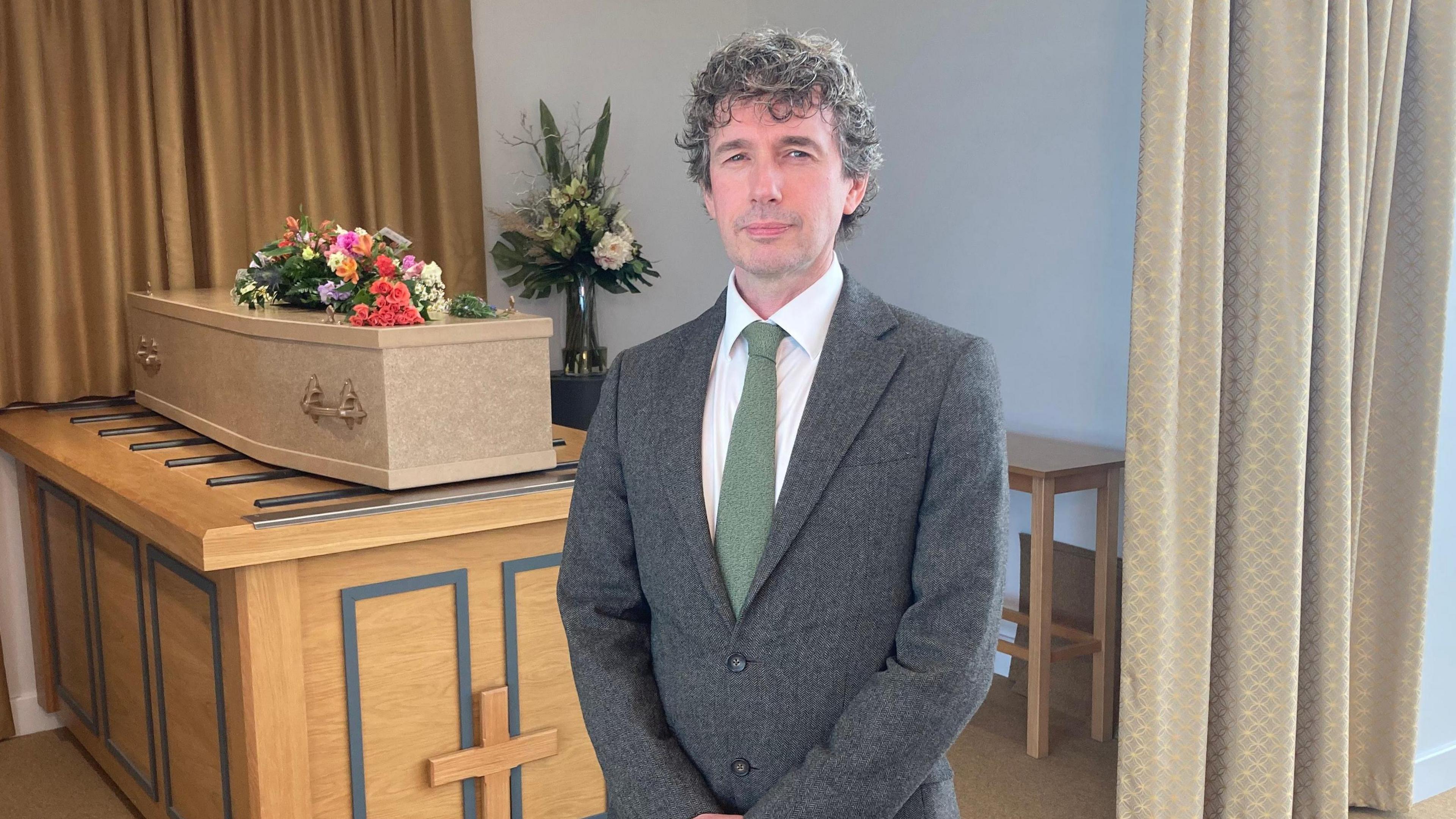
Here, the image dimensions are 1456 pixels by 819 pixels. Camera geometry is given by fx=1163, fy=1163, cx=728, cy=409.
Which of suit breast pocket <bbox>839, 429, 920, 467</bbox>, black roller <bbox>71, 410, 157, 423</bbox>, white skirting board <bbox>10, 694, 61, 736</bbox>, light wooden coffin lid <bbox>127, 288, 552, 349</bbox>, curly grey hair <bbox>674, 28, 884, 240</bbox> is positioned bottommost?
white skirting board <bbox>10, 694, 61, 736</bbox>

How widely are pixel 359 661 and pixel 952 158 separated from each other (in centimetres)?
278

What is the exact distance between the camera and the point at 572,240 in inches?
155

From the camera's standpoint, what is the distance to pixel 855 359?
4.17ft

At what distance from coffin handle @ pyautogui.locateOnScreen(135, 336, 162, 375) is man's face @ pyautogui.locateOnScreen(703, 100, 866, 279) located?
2377mm

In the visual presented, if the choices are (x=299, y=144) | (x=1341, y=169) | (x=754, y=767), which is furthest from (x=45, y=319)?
(x=1341, y=169)

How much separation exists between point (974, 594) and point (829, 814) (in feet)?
0.88

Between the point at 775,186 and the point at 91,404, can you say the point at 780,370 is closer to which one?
the point at 775,186

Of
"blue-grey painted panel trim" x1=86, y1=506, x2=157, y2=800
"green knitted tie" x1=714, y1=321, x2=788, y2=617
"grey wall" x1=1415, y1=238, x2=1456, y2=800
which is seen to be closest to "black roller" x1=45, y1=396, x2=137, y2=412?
"blue-grey painted panel trim" x1=86, y1=506, x2=157, y2=800

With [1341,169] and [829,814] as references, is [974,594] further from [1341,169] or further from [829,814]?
[1341,169]

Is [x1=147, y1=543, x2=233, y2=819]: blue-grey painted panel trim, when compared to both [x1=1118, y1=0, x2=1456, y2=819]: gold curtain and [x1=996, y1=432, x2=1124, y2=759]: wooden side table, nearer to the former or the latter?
[x1=1118, y1=0, x2=1456, y2=819]: gold curtain

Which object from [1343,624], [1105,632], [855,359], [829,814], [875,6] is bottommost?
[1105,632]

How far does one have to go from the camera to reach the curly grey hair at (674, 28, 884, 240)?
1.21 meters

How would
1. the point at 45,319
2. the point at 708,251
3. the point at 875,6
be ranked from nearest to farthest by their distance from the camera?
the point at 45,319 → the point at 875,6 → the point at 708,251

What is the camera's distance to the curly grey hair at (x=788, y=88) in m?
1.21
